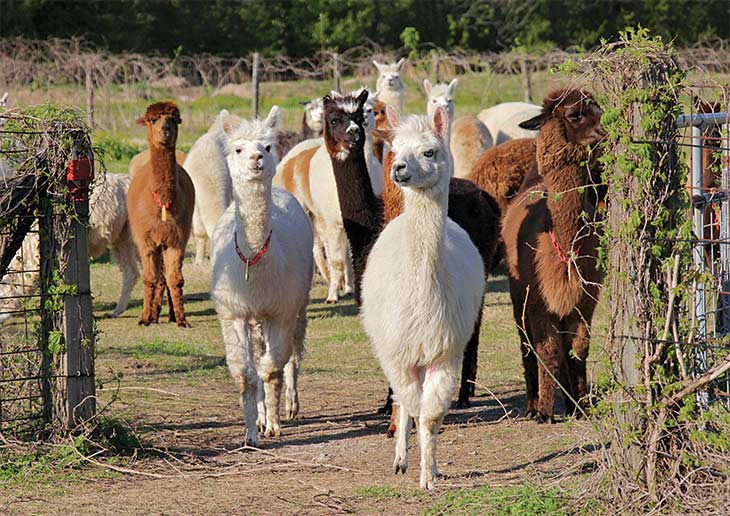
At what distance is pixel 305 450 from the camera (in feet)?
20.7

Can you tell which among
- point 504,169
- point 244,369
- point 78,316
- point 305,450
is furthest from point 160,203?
point 305,450

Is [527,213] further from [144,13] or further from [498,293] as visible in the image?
[144,13]

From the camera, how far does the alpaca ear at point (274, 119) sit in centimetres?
654

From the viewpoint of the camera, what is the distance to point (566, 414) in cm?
665

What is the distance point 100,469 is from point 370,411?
6.93ft

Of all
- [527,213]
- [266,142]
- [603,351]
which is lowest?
[603,351]

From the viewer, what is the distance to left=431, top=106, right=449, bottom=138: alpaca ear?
5.46 meters

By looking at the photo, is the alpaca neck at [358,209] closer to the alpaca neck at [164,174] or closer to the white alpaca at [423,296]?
the white alpaca at [423,296]

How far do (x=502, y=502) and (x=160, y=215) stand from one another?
641cm

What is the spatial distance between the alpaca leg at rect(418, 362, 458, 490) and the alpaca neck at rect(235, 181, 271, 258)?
149cm

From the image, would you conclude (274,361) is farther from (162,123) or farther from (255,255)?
(162,123)

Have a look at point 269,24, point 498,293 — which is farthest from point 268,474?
point 269,24

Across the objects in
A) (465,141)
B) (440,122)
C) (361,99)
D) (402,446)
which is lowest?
(402,446)

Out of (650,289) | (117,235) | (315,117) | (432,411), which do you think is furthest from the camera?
(315,117)
